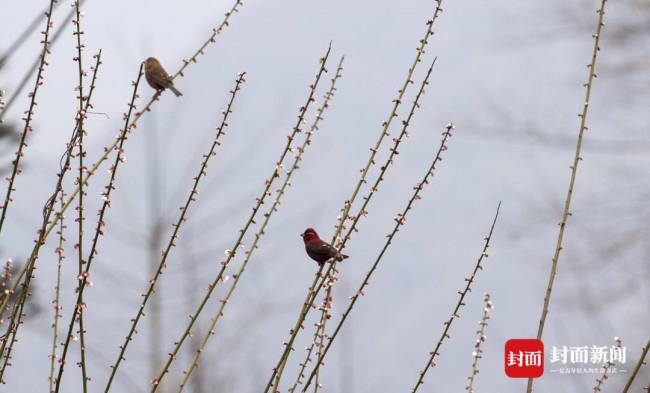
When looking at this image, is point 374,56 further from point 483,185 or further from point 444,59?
point 483,185

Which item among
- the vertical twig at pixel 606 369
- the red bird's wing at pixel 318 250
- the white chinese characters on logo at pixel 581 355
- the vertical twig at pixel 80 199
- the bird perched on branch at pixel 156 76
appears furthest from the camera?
the white chinese characters on logo at pixel 581 355

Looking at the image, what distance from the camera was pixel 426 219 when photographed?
309 feet

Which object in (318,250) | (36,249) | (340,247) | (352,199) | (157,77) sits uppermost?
(157,77)

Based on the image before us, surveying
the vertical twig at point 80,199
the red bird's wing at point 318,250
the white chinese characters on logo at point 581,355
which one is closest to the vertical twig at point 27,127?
the vertical twig at point 80,199

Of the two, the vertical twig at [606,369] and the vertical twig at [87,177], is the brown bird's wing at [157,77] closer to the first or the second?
the vertical twig at [87,177]

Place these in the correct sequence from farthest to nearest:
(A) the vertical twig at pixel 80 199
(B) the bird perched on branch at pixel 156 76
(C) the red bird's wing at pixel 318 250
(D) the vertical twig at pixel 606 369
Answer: (B) the bird perched on branch at pixel 156 76 → (C) the red bird's wing at pixel 318 250 → (D) the vertical twig at pixel 606 369 → (A) the vertical twig at pixel 80 199

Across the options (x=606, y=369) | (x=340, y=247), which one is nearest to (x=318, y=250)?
(x=606, y=369)

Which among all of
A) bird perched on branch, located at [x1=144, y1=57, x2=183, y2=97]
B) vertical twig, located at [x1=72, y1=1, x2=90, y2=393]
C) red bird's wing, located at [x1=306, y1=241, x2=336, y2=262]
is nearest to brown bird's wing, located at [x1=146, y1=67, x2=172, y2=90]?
bird perched on branch, located at [x1=144, y1=57, x2=183, y2=97]

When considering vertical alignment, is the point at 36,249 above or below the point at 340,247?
below

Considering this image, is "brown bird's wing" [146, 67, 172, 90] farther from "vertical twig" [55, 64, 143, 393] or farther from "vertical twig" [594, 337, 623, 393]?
"vertical twig" [594, 337, 623, 393]

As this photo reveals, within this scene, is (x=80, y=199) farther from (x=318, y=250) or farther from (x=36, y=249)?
(x=318, y=250)

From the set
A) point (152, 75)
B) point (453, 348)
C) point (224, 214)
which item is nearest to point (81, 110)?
point (152, 75)

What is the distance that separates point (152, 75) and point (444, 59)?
3739 inches

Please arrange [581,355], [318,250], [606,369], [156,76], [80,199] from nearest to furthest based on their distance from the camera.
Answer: [80,199] → [606,369] → [318,250] → [156,76] → [581,355]
